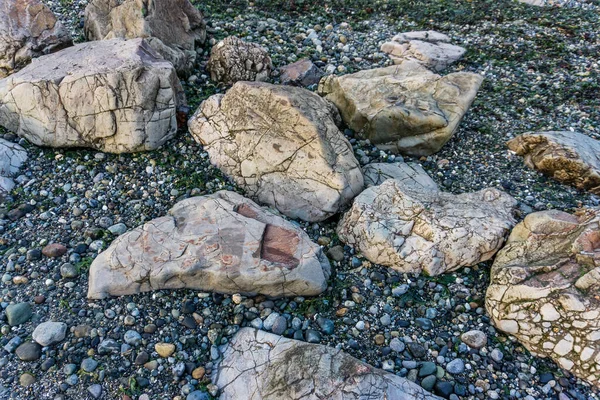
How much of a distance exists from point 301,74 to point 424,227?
10.7 ft

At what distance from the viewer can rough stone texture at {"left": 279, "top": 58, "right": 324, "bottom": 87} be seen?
7227 millimetres

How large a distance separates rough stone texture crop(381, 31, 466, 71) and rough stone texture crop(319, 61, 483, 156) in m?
1.39

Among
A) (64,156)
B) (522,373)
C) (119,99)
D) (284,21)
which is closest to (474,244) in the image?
(522,373)

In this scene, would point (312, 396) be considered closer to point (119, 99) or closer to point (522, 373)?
point (522, 373)

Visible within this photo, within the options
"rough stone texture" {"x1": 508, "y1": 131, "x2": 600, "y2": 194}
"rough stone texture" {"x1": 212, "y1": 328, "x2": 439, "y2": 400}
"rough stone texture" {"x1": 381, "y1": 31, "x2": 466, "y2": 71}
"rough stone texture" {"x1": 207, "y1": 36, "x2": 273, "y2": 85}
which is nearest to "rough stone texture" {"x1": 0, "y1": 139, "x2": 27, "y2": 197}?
"rough stone texture" {"x1": 207, "y1": 36, "x2": 273, "y2": 85}

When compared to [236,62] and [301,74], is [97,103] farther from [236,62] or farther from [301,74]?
[301,74]

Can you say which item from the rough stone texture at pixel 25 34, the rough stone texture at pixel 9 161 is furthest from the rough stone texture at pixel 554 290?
the rough stone texture at pixel 25 34

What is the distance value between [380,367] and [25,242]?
12.2 ft

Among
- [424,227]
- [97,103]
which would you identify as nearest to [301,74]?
[97,103]

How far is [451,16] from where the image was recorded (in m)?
9.46

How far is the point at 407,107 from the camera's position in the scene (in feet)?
20.5

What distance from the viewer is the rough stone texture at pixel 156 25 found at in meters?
6.91

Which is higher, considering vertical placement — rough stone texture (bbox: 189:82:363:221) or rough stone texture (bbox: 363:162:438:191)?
rough stone texture (bbox: 189:82:363:221)

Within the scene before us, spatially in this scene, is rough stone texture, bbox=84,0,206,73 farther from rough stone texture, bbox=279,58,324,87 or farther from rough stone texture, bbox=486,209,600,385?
rough stone texture, bbox=486,209,600,385
